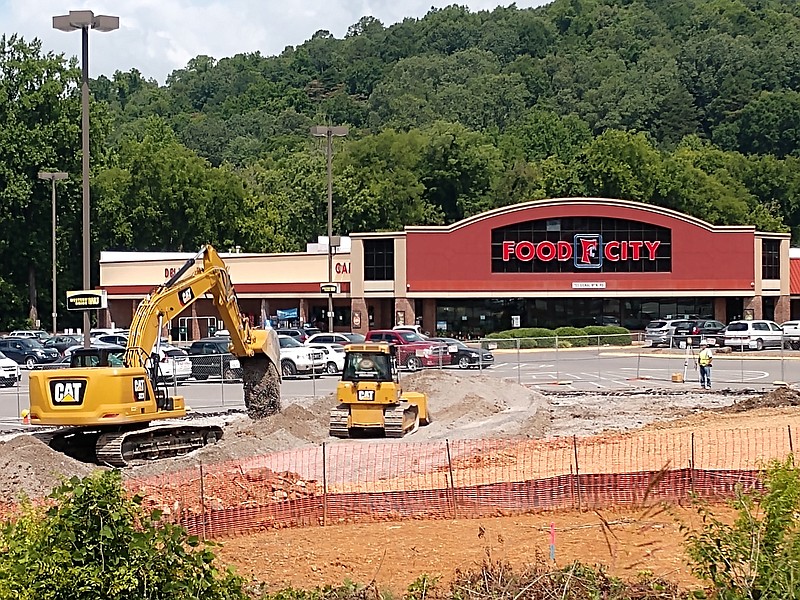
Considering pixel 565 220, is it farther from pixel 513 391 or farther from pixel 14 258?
pixel 14 258

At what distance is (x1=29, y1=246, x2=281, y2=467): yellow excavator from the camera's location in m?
22.2

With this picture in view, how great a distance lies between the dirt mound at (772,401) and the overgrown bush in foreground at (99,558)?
1002 inches

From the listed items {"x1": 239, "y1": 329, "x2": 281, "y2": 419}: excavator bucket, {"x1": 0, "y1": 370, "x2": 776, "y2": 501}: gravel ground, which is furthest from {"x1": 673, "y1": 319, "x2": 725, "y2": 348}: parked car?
{"x1": 239, "y1": 329, "x2": 281, "y2": 419}: excavator bucket

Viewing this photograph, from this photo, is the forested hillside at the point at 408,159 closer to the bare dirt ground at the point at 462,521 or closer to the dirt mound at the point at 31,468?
the bare dirt ground at the point at 462,521

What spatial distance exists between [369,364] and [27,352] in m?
33.9

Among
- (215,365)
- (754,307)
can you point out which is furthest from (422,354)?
(754,307)

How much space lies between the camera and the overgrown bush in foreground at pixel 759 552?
902 centimetres

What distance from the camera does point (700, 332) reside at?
61.9 metres

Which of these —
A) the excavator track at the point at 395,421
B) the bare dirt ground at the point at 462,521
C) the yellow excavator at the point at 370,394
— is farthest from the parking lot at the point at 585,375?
the excavator track at the point at 395,421

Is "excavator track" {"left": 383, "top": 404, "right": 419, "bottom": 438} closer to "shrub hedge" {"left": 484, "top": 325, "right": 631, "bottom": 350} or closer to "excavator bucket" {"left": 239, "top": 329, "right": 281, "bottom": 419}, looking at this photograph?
"excavator bucket" {"left": 239, "top": 329, "right": 281, "bottom": 419}

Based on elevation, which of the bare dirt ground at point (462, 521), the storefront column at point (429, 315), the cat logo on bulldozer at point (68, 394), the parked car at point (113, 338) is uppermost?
the storefront column at point (429, 315)

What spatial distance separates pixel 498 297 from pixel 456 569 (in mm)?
53351

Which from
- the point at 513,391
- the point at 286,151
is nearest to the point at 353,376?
the point at 513,391

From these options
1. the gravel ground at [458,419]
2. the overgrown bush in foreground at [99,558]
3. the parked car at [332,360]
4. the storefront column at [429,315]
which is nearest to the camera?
the overgrown bush in foreground at [99,558]
